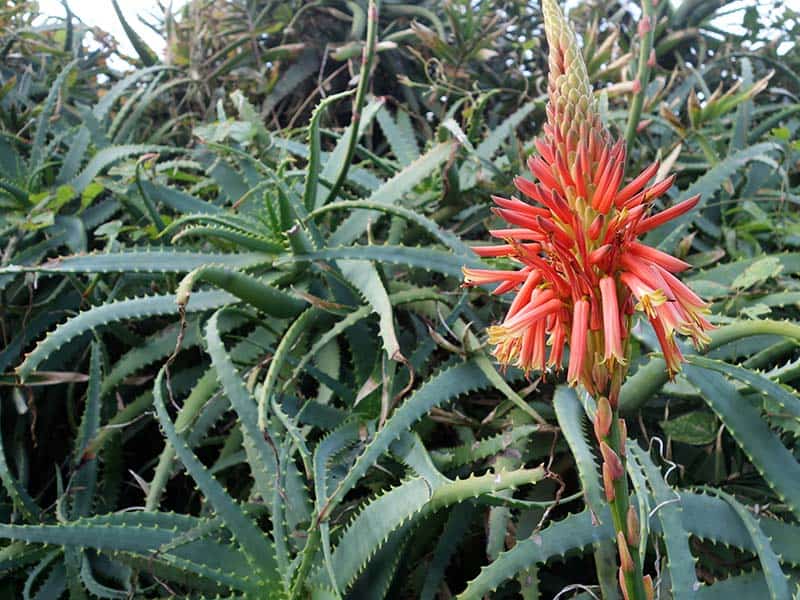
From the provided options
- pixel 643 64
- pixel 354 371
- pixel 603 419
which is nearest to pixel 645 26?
pixel 643 64

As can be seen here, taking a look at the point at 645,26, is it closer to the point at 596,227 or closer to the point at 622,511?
the point at 596,227

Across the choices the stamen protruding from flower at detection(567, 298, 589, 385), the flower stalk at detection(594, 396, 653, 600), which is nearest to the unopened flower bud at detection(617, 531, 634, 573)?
the flower stalk at detection(594, 396, 653, 600)

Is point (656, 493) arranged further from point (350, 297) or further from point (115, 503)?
point (115, 503)

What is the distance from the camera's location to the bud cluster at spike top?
1.58ft

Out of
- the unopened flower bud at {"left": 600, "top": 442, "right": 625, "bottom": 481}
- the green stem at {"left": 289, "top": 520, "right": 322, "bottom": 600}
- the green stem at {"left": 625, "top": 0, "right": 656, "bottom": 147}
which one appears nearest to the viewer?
the unopened flower bud at {"left": 600, "top": 442, "right": 625, "bottom": 481}

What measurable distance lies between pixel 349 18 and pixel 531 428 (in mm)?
1287

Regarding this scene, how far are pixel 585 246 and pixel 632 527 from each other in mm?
193

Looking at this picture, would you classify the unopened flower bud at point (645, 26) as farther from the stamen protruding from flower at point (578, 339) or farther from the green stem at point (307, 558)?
the green stem at point (307, 558)

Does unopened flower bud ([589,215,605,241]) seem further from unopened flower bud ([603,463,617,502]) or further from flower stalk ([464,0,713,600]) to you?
unopened flower bud ([603,463,617,502])

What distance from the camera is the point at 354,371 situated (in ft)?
3.43

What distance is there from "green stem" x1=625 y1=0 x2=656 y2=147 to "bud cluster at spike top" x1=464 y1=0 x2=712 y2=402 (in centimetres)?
56

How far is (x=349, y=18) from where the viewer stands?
1766 mm

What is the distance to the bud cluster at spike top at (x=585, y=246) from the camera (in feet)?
1.58

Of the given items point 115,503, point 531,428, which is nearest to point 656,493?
point 531,428
